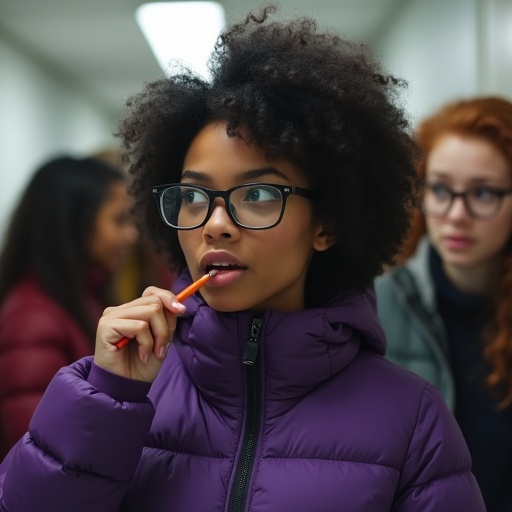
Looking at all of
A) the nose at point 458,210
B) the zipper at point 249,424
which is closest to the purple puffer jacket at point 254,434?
the zipper at point 249,424

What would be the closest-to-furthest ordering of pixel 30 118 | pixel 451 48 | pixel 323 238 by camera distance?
pixel 323 238 < pixel 451 48 < pixel 30 118

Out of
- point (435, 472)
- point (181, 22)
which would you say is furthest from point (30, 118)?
point (435, 472)

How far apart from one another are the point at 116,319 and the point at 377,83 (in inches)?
18.6

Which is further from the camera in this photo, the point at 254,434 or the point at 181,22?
the point at 181,22

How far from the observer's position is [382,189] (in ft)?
3.31

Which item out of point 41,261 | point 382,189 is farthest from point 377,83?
point 41,261

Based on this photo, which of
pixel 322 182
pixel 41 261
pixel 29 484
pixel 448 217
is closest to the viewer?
pixel 29 484

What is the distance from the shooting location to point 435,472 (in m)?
0.85

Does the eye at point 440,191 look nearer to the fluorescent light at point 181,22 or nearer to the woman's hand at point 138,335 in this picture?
the woman's hand at point 138,335

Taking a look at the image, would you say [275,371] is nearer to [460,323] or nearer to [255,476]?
[255,476]

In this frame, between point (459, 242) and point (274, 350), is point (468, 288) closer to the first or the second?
point (459, 242)

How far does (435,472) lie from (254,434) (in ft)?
0.71

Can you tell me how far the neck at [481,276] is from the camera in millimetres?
1514

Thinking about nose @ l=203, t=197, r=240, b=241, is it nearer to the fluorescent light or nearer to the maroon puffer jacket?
the maroon puffer jacket
